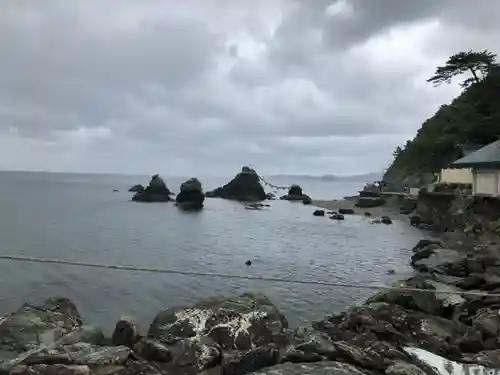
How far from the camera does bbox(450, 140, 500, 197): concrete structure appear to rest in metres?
26.8

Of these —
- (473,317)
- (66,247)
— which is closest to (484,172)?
(473,317)

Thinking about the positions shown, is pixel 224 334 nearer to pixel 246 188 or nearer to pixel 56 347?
pixel 56 347

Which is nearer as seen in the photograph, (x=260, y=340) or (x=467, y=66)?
(x=260, y=340)

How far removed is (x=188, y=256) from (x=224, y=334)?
52.2 ft


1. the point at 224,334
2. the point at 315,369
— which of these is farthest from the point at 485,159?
the point at 315,369

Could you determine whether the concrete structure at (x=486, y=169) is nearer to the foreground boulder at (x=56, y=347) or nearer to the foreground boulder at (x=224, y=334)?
the foreground boulder at (x=224, y=334)

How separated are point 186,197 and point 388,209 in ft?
84.0

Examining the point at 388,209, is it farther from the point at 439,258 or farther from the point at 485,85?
the point at 439,258

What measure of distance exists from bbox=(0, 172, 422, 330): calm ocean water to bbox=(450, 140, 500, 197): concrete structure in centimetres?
478

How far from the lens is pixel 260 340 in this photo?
392 inches

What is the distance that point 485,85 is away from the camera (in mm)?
39562

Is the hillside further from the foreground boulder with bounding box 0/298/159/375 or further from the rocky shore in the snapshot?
the foreground boulder with bounding box 0/298/159/375

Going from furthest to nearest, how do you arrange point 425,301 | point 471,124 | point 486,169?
point 471,124
point 486,169
point 425,301

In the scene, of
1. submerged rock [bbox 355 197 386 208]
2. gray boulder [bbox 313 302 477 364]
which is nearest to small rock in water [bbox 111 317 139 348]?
gray boulder [bbox 313 302 477 364]
